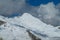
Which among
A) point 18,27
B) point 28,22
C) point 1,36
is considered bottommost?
point 1,36

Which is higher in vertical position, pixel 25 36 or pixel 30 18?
pixel 30 18

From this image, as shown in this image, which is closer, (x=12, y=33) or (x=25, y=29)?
(x=12, y=33)

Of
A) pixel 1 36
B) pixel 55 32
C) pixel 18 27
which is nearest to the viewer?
pixel 1 36

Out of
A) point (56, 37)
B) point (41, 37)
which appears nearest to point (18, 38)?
point (41, 37)

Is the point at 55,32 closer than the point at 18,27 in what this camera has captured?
No

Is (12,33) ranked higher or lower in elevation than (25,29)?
lower

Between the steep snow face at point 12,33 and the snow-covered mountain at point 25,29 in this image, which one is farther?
the snow-covered mountain at point 25,29

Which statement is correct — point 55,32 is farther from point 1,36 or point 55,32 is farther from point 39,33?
point 1,36

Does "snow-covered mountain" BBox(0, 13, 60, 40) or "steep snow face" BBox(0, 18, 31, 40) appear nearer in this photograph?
"steep snow face" BBox(0, 18, 31, 40)
